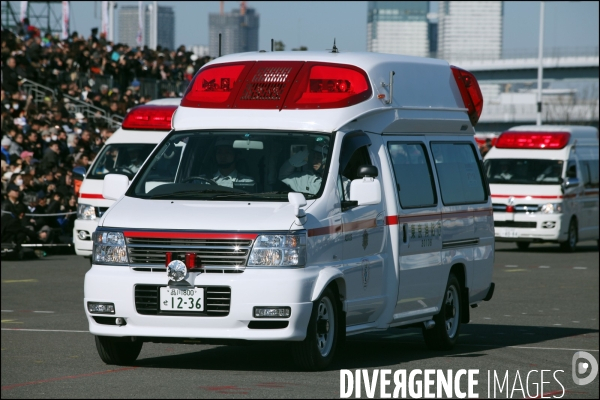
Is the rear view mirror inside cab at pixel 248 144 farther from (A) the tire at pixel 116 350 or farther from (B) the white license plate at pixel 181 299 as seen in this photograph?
(A) the tire at pixel 116 350

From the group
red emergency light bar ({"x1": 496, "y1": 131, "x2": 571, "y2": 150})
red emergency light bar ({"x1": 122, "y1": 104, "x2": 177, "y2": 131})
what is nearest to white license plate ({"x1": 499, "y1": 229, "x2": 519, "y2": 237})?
red emergency light bar ({"x1": 496, "y1": 131, "x2": 571, "y2": 150})

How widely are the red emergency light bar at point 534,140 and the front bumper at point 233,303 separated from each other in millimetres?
20503

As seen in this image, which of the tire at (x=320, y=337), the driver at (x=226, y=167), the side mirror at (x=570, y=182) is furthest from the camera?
the side mirror at (x=570, y=182)

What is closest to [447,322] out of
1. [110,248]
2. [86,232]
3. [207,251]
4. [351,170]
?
[351,170]

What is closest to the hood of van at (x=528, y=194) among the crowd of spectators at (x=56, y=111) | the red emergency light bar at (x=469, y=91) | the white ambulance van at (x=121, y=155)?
the crowd of spectators at (x=56, y=111)

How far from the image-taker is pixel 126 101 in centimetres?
3584

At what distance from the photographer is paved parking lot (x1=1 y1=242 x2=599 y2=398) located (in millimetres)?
9305

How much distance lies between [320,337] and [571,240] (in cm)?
2054

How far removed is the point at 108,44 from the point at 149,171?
28866 mm

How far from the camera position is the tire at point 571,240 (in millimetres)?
29906

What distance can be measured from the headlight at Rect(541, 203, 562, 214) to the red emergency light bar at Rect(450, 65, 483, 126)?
1530cm

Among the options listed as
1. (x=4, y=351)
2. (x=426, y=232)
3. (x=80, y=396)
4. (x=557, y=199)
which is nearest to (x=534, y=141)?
(x=557, y=199)

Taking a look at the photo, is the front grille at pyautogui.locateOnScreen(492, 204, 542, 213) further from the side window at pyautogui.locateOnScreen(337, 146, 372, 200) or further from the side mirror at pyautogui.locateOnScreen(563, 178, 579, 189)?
the side window at pyautogui.locateOnScreen(337, 146, 372, 200)

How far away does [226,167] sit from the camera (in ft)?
35.5
